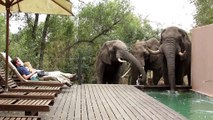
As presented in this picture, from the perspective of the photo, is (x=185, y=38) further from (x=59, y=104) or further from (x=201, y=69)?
(x=59, y=104)

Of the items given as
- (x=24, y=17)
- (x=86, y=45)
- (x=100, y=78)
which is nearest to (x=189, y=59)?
(x=100, y=78)

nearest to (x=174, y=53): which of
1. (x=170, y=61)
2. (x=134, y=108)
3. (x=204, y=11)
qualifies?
(x=170, y=61)

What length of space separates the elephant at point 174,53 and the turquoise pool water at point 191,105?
0.78m

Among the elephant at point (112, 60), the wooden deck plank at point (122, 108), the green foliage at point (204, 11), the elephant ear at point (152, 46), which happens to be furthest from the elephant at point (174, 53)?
the green foliage at point (204, 11)

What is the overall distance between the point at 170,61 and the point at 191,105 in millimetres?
3147

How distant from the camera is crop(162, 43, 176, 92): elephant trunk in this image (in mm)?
13156

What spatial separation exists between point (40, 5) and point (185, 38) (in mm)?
7440

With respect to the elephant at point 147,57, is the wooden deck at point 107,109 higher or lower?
lower

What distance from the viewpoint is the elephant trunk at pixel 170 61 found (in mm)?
13156

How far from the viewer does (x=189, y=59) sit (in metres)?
15.2

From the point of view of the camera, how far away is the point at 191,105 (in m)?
10.2

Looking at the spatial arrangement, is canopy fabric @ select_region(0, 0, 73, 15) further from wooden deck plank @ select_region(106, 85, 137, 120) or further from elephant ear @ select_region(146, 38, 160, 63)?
elephant ear @ select_region(146, 38, 160, 63)

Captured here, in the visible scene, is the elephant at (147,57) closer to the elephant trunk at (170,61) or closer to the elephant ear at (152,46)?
the elephant ear at (152,46)

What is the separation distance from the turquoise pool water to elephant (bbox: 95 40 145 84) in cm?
154
